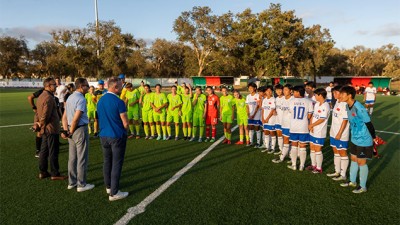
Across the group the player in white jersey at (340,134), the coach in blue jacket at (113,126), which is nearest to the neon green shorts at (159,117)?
→ the coach in blue jacket at (113,126)

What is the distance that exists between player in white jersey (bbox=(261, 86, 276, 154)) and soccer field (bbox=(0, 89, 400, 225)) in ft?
2.39

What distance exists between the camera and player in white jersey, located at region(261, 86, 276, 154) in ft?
25.1

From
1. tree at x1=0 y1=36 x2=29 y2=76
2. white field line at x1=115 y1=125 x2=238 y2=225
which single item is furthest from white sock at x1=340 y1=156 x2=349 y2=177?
tree at x1=0 y1=36 x2=29 y2=76

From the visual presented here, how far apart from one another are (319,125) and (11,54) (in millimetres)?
75928

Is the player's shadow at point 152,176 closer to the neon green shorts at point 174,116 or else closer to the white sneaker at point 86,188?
the white sneaker at point 86,188

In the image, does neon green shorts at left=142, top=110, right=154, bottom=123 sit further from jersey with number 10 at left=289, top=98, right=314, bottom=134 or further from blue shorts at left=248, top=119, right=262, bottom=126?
jersey with number 10 at left=289, top=98, right=314, bottom=134

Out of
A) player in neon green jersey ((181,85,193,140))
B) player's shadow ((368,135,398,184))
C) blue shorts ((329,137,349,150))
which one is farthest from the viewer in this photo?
player in neon green jersey ((181,85,193,140))

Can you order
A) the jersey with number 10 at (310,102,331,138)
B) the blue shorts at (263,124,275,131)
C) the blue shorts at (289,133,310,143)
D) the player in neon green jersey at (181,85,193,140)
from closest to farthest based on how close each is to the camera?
the jersey with number 10 at (310,102,331,138) < the blue shorts at (289,133,310,143) < the blue shorts at (263,124,275,131) < the player in neon green jersey at (181,85,193,140)

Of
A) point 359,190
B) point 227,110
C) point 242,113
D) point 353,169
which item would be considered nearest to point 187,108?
point 227,110

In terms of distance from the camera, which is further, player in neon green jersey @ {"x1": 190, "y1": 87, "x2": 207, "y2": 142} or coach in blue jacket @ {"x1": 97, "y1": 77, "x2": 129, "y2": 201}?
player in neon green jersey @ {"x1": 190, "y1": 87, "x2": 207, "y2": 142}

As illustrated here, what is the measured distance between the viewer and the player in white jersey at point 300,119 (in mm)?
6074

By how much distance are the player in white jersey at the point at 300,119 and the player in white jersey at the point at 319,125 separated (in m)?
0.14

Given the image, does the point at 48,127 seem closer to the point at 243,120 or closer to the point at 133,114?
the point at 133,114

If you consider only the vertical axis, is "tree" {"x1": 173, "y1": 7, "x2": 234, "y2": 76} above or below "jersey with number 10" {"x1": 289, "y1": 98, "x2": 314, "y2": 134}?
above
